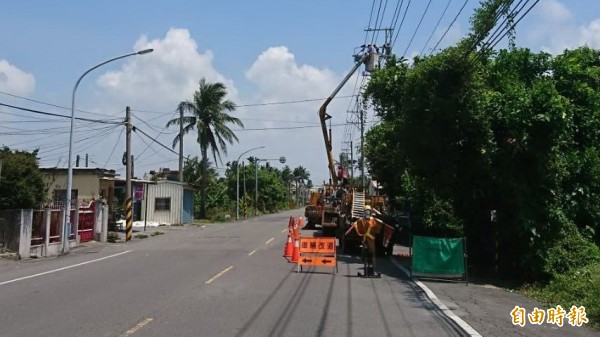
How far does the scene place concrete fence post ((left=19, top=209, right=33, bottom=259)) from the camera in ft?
67.0

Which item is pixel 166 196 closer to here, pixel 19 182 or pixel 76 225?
pixel 76 225

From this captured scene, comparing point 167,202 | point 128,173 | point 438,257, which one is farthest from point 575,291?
point 167,202

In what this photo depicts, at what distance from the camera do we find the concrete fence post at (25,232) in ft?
67.0

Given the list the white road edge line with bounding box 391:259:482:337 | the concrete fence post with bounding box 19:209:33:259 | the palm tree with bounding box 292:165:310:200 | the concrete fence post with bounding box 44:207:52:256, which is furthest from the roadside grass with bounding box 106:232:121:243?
the palm tree with bounding box 292:165:310:200

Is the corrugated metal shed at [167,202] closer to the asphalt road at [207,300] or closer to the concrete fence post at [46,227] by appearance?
the concrete fence post at [46,227]

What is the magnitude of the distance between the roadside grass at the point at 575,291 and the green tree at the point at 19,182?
1752cm

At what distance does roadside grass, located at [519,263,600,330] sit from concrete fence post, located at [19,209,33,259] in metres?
16.2

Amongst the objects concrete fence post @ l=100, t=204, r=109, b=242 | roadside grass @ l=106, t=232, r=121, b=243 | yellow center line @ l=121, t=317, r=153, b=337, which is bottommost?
yellow center line @ l=121, t=317, r=153, b=337

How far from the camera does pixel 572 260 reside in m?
15.1

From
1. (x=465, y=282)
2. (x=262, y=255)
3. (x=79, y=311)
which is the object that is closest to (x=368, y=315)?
(x=79, y=311)

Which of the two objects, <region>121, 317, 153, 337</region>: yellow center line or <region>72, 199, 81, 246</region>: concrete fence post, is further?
<region>72, 199, 81, 246</region>: concrete fence post

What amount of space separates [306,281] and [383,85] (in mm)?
9353

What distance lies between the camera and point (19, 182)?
71.7 ft

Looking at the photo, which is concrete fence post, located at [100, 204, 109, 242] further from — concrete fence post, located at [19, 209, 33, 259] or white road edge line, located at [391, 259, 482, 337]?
white road edge line, located at [391, 259, 482, 337]
